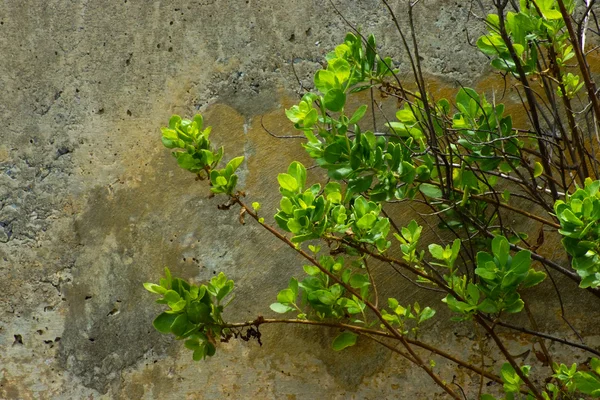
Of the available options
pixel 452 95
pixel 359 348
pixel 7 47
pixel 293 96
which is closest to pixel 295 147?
pixel 293 96

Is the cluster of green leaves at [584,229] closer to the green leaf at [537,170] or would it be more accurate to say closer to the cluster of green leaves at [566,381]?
the cluster of green leaves at [566,381]

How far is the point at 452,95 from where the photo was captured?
85.5 inches

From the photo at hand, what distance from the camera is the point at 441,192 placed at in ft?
5.94

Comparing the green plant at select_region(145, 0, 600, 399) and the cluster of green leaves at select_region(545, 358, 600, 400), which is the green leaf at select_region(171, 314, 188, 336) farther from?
the cluster of green leaves at select_region(545, 358, 600, 400)

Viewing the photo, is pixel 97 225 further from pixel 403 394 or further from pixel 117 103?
pixel 403 394

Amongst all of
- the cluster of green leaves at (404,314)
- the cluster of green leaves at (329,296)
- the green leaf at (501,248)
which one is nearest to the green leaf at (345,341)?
the cluster of green leaves at (329,296)

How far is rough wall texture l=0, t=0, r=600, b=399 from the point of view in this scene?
7.21ft

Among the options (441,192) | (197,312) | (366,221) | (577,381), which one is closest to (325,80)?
(366,221)

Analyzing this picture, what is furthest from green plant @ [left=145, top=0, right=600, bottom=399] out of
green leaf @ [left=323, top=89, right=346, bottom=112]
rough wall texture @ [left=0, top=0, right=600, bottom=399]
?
rough wall texture @ [left=0, top=0, right=600, bottom=399]

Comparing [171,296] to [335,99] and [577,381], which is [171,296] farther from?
[577,381]

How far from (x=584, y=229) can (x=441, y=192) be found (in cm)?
50

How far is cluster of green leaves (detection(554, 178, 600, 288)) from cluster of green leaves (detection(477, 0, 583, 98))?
0.41 metres

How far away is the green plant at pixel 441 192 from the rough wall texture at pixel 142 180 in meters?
0.32

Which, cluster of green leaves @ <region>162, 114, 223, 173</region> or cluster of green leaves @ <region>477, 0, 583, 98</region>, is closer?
cluster of green leaves @ <region>477, 0, 583, 98</region>
